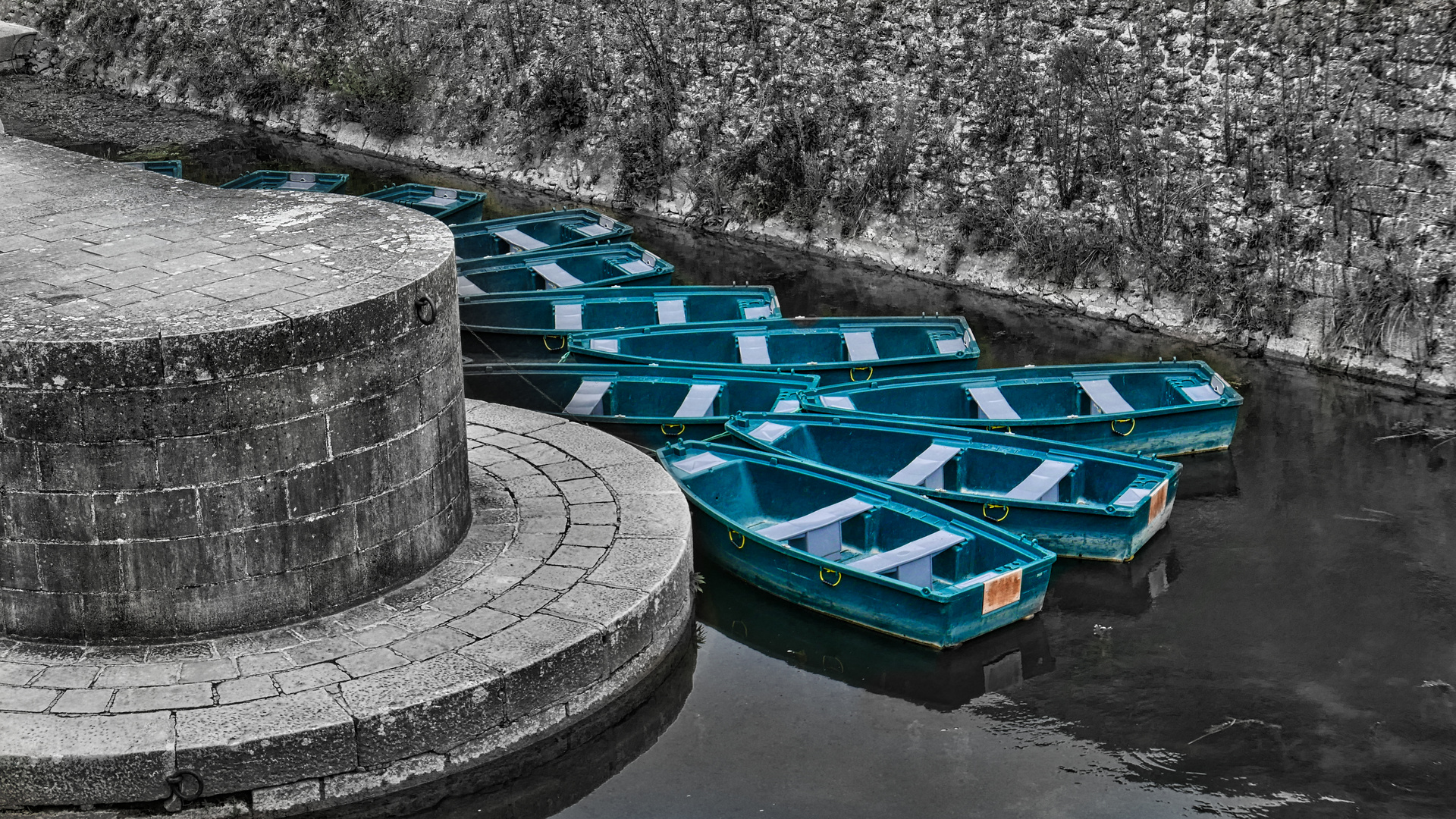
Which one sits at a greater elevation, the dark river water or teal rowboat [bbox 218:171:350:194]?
teal rowboat [bbox 218:171:350:194]

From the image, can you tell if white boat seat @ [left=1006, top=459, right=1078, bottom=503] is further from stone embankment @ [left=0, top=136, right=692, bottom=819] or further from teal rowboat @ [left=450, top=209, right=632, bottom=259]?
teal rowboat @ [left=450, top=209, right=632, bottom=259]

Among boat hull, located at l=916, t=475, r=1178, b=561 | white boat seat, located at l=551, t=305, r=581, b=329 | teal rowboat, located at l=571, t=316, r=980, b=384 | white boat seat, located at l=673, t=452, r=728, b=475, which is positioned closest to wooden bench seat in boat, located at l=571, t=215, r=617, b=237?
white boat seat, located at l=551, t=305, r=581, b=329

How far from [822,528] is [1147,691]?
2.44 metres

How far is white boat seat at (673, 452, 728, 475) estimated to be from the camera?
11.2 m

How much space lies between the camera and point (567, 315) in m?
14.3

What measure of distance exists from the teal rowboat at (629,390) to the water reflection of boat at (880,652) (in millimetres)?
2350

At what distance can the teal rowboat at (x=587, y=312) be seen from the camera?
538 inches

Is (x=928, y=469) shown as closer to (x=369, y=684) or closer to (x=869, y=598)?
(x=869, y=598)

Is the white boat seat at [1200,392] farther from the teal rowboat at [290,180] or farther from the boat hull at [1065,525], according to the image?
the teal rowboat at [290,180]

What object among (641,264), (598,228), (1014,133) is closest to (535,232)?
(598,228)

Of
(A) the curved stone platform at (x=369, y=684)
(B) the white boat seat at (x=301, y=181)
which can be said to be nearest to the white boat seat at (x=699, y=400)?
(A) the curved stone platform at (x=369, y=684)

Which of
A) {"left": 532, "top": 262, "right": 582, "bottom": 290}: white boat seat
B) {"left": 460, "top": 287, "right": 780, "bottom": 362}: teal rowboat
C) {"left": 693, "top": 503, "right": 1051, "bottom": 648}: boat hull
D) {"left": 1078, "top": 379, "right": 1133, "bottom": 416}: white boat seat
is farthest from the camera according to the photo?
{"left": 532, "top": 262, "right": 582, "bottom": 290}: white boat seat

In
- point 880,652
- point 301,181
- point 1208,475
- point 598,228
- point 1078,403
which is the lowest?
point 880,652

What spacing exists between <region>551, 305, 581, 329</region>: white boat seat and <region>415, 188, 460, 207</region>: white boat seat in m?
3.95
